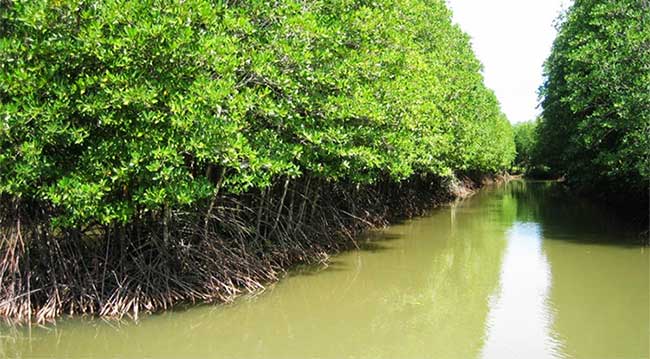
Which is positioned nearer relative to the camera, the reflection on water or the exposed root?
the reflection on water

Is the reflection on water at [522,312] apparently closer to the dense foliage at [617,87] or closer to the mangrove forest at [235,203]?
the mangrove forest at [235,203]

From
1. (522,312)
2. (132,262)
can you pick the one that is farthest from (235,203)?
(522,312)

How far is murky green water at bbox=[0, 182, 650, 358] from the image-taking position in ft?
19.0

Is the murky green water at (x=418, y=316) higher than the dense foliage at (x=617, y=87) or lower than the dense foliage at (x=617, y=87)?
lower

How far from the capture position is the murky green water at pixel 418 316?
228 inches

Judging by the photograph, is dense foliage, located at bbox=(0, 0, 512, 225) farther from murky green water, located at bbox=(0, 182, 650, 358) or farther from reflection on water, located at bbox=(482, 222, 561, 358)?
reflection on water, located at bbox=(482, 222, 561, 358)

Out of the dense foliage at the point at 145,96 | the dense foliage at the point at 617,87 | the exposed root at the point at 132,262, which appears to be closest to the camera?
the dense foliage at the point at 145,96

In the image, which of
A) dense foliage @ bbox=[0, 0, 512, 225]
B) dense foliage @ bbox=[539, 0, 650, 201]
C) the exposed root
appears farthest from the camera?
dense foliage @ bbox=[539, 0, 650, 201]

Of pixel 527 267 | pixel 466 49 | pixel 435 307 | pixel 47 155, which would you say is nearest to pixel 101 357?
pixel 47 155

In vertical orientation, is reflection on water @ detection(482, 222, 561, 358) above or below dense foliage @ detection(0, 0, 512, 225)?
below

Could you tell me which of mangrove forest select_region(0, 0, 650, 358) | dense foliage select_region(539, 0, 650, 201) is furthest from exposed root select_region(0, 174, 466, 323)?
dense foliage select_region(539, 0, 650, 201)

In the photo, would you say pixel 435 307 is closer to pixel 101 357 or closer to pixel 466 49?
pixel 101 357

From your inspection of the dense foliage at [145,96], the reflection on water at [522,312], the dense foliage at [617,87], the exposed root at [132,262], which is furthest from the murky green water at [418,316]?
the dense foliage at [617,87]

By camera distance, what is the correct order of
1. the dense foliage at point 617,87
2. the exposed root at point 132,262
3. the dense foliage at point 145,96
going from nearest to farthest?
the dense foliage at point 145,96, the exposed root at point 132,262, the dense foliage at point 617,87
